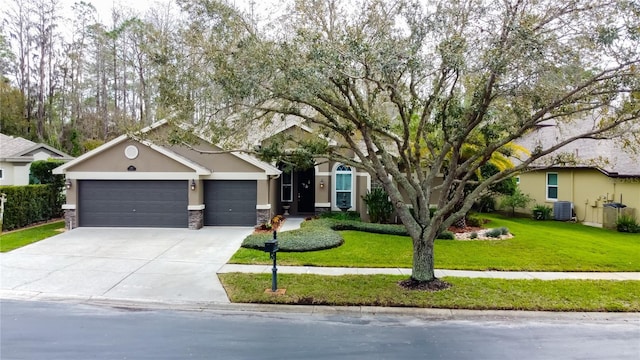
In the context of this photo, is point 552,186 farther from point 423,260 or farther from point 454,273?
point 423,260

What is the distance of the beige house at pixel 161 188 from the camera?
16703mm

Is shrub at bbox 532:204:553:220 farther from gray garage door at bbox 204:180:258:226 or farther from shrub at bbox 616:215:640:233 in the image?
gray garage door at bbox 204:180:258:226

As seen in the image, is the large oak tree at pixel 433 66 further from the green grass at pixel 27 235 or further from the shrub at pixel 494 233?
the green grass at pixel 27 235

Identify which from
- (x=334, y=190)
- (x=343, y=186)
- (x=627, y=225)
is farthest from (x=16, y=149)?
(x=627, y=225)

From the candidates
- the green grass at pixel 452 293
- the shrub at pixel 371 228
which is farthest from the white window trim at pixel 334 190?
the green grass at pixel 452 293

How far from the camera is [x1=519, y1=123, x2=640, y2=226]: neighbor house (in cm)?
1869

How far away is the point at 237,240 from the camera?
14578mm

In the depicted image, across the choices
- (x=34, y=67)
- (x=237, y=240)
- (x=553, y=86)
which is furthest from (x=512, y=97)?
(x=34, y=67)

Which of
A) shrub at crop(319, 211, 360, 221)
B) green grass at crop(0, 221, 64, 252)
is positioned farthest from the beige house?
shrub at crop(319, 211, 360, 221)

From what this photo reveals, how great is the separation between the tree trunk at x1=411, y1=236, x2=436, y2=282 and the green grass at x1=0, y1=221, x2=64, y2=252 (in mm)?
11877

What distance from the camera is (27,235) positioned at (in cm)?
1503

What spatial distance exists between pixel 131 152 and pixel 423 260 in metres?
12.5

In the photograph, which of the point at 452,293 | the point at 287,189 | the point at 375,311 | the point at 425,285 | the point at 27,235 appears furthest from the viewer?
the point at 287,189

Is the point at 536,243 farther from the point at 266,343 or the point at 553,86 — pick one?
the point at 266,343
